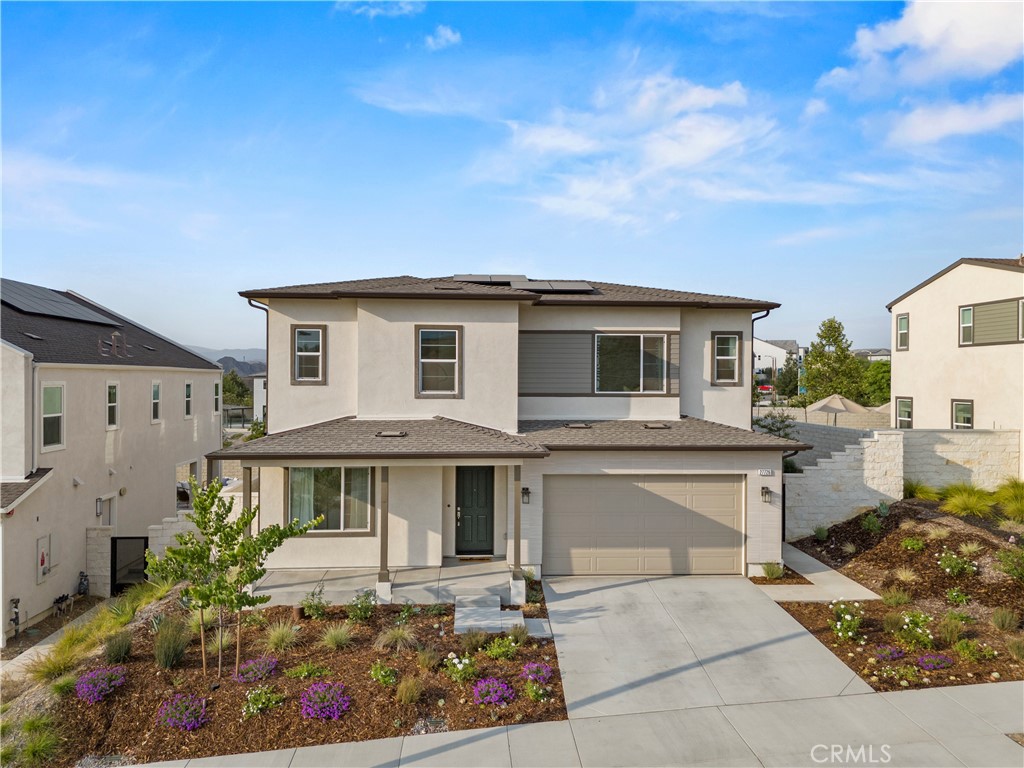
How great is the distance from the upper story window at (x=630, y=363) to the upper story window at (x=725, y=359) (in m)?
1.46

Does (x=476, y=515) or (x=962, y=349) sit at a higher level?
(x=962, y=349)

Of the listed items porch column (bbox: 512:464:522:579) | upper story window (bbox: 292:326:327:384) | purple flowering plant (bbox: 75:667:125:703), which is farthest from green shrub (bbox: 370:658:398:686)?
upper story window (bbox: 292:326:327:384)

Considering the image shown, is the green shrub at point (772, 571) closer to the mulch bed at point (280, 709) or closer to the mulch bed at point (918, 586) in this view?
the mulch bed at point (918, 586)

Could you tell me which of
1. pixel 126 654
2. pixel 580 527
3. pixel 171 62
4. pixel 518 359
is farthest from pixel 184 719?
pixel 171 62

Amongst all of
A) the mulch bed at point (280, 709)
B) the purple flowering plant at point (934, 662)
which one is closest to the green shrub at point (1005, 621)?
the purple flowering plant at point (934, 662)

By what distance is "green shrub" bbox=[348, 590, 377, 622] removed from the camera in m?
9.23

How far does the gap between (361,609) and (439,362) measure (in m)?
5.40

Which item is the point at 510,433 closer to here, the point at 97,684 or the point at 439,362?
the point at 439,362

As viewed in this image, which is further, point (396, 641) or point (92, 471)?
point (92, 471)

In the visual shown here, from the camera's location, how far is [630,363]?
13.5m

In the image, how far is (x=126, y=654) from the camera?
7.98 m

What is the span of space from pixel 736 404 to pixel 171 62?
14.7 m

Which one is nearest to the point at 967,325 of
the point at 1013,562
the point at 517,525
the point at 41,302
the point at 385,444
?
the point at 1013,562

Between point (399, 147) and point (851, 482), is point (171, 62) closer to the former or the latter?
point (399, 147)
